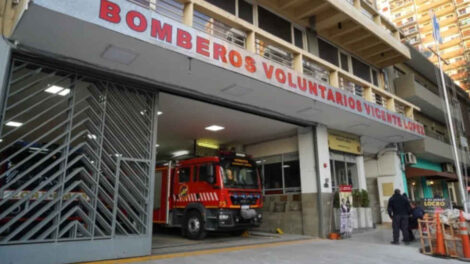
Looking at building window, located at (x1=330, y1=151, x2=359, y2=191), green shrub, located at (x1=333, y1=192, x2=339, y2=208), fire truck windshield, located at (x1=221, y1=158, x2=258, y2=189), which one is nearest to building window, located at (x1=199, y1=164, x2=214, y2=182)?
fire truck windshield, located at (x1=221, y1=158, x2=258, y2=189)

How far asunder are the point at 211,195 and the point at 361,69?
9910mm

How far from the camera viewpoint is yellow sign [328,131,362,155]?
1219cm

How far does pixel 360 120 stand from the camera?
1102 centimetres

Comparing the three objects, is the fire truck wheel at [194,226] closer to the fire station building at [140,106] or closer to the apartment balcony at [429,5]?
the fire station building at [140,106]

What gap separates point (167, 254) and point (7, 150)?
385 cm

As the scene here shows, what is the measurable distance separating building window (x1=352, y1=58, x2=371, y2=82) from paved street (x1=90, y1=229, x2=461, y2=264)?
8205 millimetres

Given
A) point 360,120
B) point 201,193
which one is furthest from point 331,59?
point 201,193

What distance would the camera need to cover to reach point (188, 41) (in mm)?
6191

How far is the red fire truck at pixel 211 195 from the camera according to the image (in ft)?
30.9

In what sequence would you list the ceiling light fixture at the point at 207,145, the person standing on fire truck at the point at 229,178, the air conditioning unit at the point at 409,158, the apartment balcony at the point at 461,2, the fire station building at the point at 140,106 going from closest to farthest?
the fire station building at the point at 140,106 → the person standing on fire truck at the point at 229,178 → the ceiling light fixture at the point at 207,145 → the air conditioning unit at the point at 409,158 → the apartment balcony at the point at 461,2

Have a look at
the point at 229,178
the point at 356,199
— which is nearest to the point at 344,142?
the point at 356,199

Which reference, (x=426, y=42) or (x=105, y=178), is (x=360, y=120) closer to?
(x=105, y=178)

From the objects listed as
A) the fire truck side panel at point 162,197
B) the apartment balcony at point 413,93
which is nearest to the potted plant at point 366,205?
the apartment balcony at point 413,93

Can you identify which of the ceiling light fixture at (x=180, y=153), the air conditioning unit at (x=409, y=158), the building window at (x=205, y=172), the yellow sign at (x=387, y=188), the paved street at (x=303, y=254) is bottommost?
the paved street at (x=303, y=254)
